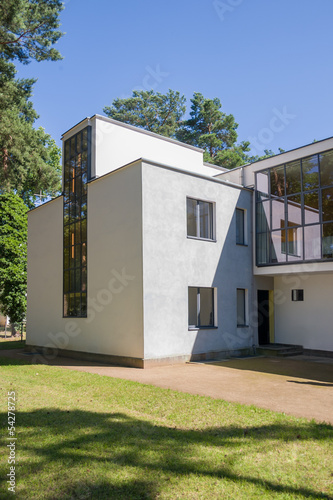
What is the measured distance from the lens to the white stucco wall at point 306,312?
13.9m

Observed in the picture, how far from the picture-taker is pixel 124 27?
10703mm

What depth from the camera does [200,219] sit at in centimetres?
1344

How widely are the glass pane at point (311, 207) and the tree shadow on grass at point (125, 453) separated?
8.91 metres

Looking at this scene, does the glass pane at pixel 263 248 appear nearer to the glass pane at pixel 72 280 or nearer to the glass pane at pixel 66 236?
the glass pane at pixel 72 280

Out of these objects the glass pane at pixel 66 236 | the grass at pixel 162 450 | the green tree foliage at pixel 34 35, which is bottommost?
the grass at pixel 162 450

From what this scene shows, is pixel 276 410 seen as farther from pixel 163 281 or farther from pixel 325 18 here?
pixel 325 18

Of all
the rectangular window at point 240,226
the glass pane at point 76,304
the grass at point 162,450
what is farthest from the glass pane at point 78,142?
the grass at point 162,450

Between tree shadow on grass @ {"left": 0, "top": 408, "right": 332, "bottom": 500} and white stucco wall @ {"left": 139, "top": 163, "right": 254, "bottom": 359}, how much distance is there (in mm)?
5840

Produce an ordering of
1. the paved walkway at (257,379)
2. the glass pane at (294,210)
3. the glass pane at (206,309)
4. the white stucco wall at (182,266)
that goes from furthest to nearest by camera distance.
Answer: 1. the glass pane at (294,210)
2. the glass pane at (206,309)
3. the white stucco wall at (182,266)
4. the paved walkway at (257,379)

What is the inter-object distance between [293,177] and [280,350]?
6.10m

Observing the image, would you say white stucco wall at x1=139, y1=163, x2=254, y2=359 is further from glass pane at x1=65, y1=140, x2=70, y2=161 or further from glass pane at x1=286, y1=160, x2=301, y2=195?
glass pane at x1=65, y1=140, x2=70, y2=161

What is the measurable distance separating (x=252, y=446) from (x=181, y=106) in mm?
34859

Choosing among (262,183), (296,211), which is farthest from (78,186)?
(296,211)

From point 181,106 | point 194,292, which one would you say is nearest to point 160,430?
point 194,292
